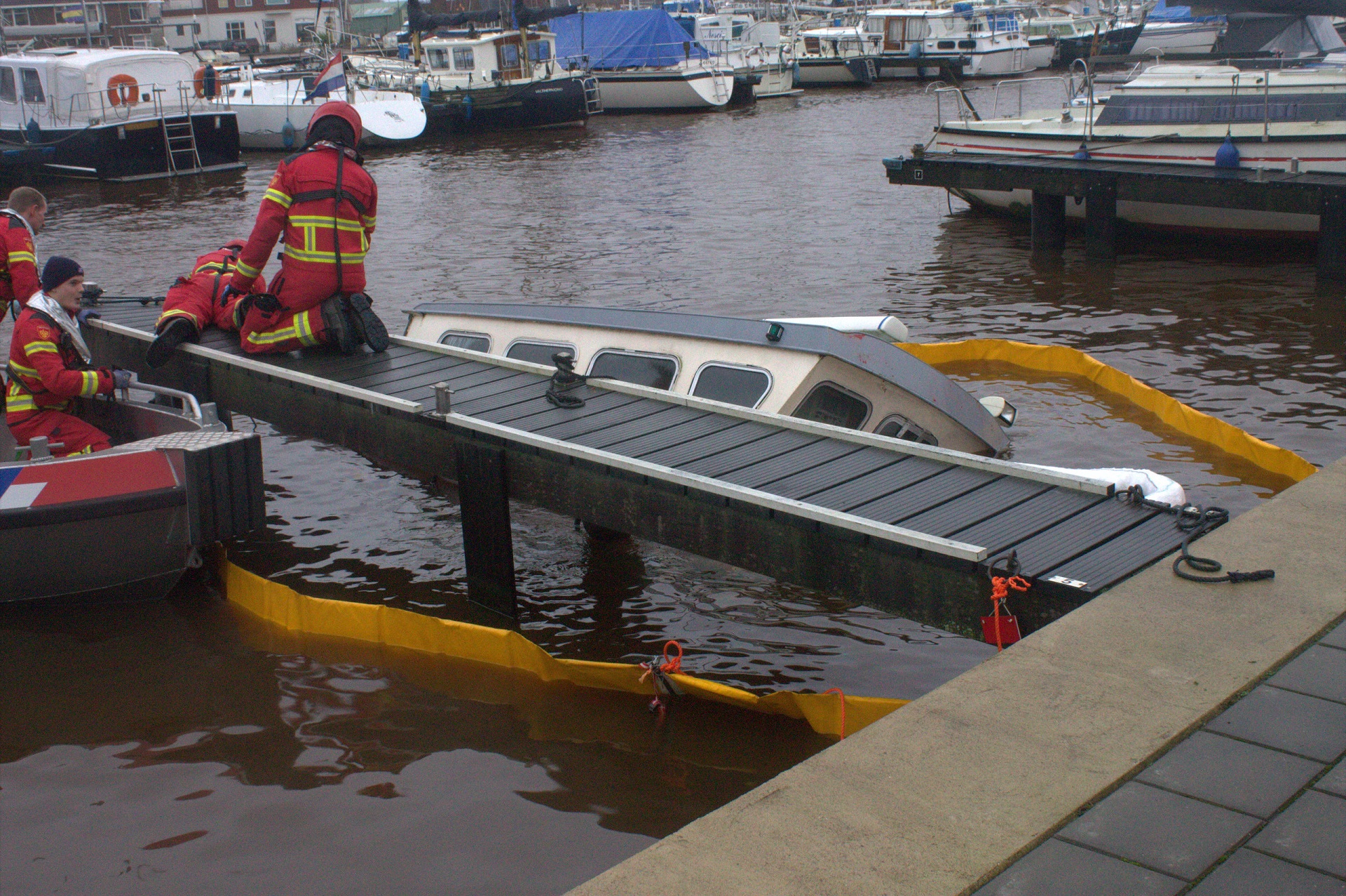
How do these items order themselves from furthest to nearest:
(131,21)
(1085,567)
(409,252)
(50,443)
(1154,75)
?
(131,21)
(409,252)
(1154,75)
(50,443)
(1085,567)

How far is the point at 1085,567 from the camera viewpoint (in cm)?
487

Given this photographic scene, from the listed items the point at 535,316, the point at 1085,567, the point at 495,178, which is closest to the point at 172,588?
the point at 535,316

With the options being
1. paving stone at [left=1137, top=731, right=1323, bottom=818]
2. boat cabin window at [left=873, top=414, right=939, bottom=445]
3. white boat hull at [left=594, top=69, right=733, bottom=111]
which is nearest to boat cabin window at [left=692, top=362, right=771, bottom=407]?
boat cabin window at [left=873, top=414, right=939, bottom=445]

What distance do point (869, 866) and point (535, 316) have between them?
7.10 meters

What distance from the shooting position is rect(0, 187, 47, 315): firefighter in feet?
29.1

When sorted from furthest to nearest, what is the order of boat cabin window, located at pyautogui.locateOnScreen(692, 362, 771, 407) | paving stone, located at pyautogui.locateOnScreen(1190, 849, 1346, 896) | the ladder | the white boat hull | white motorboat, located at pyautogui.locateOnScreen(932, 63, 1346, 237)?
the white boat hull
the ladder
white motorboat, located at pyautogui.locateOnScreen(932, 63, 1346, 237)
boat cabin window, located at pyautogui.locateOnScreen(692, 362, 771, 407)
paving stone, located at pyautogui.locateOnScreen(1190, 849, 1346, 896)

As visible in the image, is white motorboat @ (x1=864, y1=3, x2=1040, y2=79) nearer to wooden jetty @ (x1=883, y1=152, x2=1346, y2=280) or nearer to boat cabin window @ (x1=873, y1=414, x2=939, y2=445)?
wooden jetty @ (x1=883, y1=152, x2=1346, y2=280)

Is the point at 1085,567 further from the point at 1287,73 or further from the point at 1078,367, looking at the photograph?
the point at 1287,73

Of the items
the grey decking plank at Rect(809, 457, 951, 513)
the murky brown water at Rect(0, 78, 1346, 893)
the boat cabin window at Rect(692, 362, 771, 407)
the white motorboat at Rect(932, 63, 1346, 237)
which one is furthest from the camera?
the white motorboat at Rect(932, 63, 1346, 237)

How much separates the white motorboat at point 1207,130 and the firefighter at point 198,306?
13312 mm

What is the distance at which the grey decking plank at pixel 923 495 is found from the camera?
5.60m

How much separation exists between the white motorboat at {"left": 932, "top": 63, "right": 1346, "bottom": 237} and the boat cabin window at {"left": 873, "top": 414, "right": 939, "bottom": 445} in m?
Result: 10.5

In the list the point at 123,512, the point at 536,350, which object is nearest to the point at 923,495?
the point at 536,350

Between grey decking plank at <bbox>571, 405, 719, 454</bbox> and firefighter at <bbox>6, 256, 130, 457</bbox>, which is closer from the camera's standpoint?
grey decking plank at <bbox>571, 405, 719, 454</bbox>
